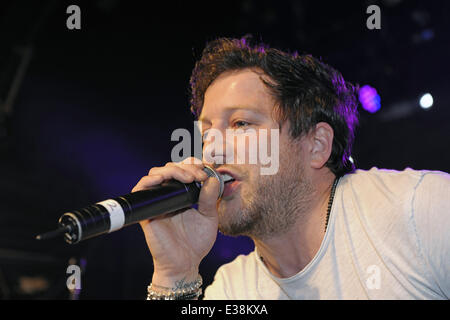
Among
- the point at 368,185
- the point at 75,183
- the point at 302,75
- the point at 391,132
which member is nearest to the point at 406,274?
the point at 368,185

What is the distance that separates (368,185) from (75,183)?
2640mm

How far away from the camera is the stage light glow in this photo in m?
3.05

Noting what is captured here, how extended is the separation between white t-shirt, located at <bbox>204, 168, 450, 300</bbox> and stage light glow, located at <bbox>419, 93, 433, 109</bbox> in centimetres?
147

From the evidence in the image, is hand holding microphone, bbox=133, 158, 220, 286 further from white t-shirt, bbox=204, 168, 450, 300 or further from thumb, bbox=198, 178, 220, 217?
white t-shirt, bbox=204, 168, 450, 300

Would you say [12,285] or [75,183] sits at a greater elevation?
A: [75,183]

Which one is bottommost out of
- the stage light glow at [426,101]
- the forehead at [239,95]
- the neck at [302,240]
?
the neck at [302,240]

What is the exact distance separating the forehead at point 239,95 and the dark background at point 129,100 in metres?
1.43

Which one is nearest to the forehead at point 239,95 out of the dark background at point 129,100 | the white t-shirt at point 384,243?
the white t-shirt at point 384,243

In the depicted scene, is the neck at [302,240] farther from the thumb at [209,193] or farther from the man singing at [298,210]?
the thumb at [209,193]

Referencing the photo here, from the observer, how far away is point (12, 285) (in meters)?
3.12

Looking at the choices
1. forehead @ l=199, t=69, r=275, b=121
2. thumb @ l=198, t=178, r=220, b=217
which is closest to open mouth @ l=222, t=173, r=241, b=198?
thumb @ l=198, t=178, r=220, b=217

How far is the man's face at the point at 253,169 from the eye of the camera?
176 cm

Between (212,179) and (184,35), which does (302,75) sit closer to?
(212,179)

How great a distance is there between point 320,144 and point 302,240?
1.47 ft
